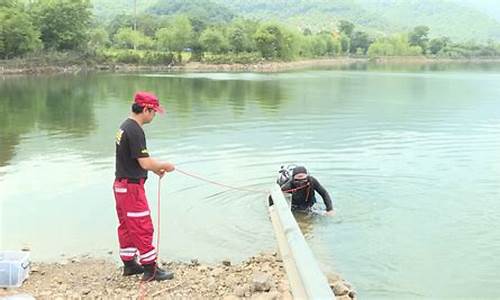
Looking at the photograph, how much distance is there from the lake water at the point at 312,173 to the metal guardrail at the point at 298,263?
0.89 meters

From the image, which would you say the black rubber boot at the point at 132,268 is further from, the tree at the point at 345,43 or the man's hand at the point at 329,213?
the tree at the point at 345,43

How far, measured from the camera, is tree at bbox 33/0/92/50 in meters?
86.4

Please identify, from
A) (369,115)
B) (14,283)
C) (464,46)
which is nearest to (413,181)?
(14,283)

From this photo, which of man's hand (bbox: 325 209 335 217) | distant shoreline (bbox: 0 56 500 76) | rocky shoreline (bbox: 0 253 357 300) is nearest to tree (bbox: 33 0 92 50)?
distant shoreline (bbox: 0 56 500 76)

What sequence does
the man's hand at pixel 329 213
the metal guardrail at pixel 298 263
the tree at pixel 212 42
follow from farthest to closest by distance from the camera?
1. the tree at pixel 212 42
2. the man's hand at pixel 329 213
3. the metal guardrail at pixel 298 263

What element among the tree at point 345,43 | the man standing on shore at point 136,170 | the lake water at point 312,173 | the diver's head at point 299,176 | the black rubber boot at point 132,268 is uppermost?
the tree at point 345,43

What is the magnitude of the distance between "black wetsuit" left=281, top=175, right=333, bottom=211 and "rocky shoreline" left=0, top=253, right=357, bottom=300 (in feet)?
9.45

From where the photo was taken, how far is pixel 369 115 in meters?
28.1

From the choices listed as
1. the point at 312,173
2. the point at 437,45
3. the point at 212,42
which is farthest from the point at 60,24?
the point at 437,45

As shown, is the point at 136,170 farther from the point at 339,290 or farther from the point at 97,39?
the point at 97,39

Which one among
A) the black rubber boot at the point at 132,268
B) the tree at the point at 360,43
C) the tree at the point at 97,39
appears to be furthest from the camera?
the tree at the point at 360,43

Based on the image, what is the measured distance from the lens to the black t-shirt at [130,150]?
6.20m

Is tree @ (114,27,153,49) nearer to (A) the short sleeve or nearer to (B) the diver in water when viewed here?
(B) the diver in water

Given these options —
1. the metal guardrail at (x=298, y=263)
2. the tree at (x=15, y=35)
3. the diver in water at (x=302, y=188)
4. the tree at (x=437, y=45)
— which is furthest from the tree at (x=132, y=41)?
the tree at (x=437, y=45)
